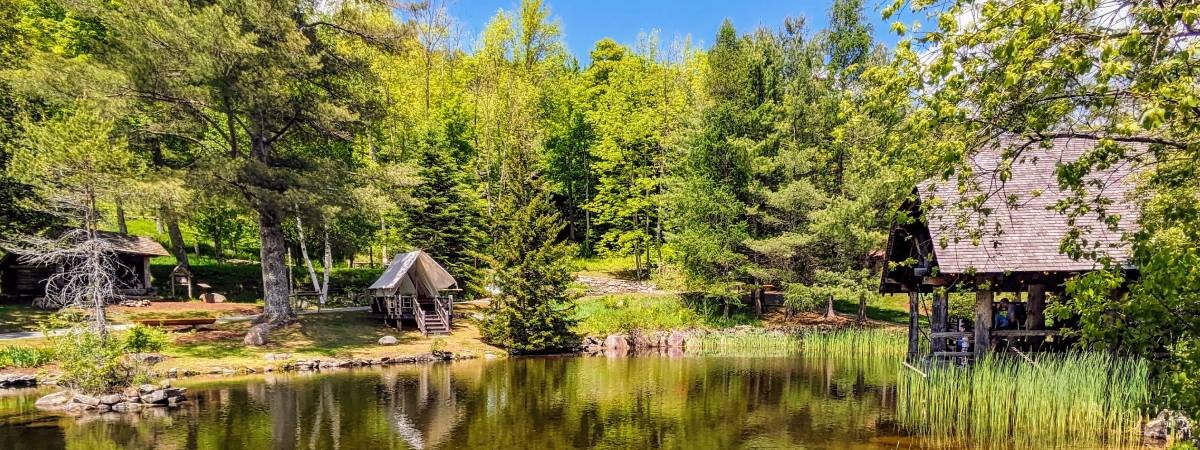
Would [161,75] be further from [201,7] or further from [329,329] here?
[329,329]

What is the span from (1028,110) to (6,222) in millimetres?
32143

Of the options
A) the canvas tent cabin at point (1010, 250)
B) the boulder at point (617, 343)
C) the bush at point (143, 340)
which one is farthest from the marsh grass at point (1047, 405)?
the bush at point (143, 340)

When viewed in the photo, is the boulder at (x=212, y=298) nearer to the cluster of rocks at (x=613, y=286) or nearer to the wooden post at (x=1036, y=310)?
the cluster of rocks at (x=613, y=286)

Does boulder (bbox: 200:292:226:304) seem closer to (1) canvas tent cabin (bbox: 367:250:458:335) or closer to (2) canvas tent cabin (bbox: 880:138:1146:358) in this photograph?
(1) canvas tent cabin (bbox: 367:250:458:335)

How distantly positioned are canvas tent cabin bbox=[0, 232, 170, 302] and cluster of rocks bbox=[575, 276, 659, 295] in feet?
68.0

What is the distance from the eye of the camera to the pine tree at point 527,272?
24062mm

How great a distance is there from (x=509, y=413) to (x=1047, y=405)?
1025 centimetres

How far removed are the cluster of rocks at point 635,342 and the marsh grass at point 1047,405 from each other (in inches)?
564

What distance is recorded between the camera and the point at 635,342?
26141 mm

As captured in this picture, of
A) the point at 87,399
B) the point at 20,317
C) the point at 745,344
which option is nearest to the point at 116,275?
the point at 20,317

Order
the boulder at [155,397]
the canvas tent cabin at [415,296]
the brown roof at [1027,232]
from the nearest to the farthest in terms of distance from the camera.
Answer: the brown roof at [1027,232]
the boulder at [155,397]
the canvas tent cabin at [415,296]

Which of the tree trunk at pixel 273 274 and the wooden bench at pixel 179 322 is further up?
the tree trunk at pixel 273 274

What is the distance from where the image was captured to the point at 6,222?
80.0ft

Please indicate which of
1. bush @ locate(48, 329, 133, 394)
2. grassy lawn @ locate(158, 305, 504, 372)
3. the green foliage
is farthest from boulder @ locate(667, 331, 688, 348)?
bush @ locate(48, 329, 133, 394)
